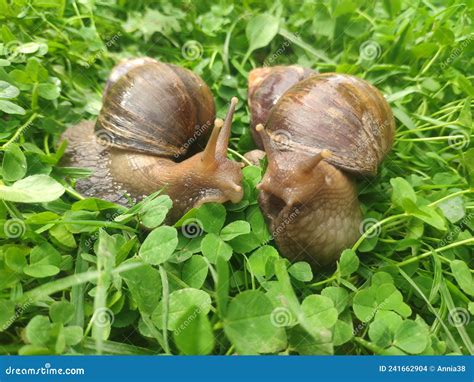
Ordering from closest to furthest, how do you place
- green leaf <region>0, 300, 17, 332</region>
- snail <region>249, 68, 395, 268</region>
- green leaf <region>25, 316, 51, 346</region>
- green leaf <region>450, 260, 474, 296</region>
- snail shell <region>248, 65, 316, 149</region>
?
green leaf <region>25, 316, 51, 346</region> → green leaf <region>0, 300, 17, 332</region> → green leaf <region>450, 260, 474, 296</region> → snail <region>249, 68, 395, 268</region> → snail shell <region>248, 65, 316, 149</region>

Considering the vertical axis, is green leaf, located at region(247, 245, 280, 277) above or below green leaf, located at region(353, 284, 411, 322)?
below

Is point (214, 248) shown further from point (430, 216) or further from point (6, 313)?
point (430, 216)

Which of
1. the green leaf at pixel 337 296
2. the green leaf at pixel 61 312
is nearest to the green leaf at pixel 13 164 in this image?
the green leaf at pixel 61 312

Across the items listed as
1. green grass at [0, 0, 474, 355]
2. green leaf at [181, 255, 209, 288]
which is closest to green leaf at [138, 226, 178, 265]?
green grass at [0, 0, 474, 355]

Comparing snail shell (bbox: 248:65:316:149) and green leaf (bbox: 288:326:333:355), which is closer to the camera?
green leaf (bbox: 288:326:333:355)

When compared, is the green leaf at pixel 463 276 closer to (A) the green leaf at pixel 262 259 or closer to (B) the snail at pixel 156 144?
(A) the green leaf at pixel 262 259

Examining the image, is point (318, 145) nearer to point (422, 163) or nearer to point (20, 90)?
point (422, 163)

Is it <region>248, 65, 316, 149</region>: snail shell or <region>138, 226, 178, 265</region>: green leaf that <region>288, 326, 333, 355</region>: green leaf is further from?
<region>248, 65, 316, 149</region>: snail shell
